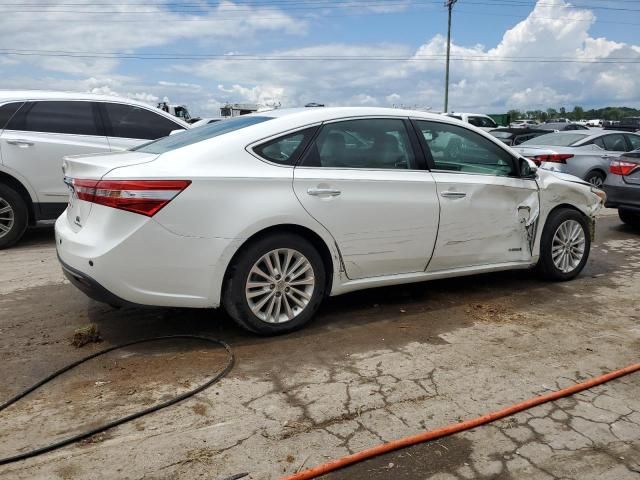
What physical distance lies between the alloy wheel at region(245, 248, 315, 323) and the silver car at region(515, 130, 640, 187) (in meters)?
8.25

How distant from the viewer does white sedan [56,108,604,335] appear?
3.66 metres

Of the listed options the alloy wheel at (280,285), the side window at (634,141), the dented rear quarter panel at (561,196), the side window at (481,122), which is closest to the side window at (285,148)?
the alloy wheel at (280,285)

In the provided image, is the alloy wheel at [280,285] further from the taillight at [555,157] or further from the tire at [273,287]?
the taillight at [555,157]

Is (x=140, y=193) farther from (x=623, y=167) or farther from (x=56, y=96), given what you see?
(x=623, y=167)

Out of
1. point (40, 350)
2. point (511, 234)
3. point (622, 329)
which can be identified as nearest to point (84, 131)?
point (40, 350)

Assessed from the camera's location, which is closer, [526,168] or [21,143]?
[526,168]

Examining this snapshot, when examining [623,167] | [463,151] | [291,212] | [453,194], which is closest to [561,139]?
[623,167]

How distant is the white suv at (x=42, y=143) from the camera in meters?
6.93

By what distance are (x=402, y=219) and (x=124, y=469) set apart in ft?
8.69

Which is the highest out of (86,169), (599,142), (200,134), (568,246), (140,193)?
(200,134)

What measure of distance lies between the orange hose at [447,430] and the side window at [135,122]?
245 inches

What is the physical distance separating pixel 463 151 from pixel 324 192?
1503 millimetres

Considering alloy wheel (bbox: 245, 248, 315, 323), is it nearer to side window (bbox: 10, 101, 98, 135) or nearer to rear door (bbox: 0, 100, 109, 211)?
rear door (bbox: 0, 100, 109, 211)

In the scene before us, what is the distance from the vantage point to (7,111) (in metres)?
7.02
